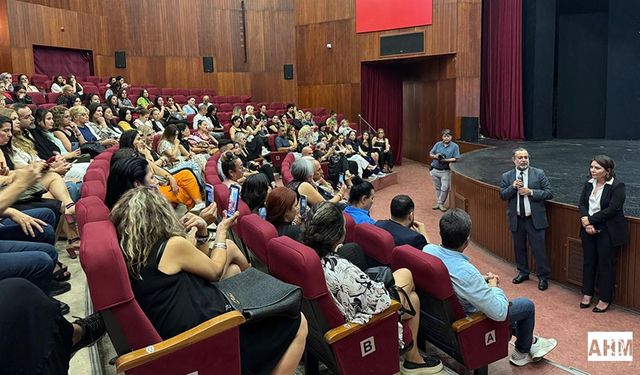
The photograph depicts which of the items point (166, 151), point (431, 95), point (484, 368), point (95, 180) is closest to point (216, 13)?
point (431, 95)

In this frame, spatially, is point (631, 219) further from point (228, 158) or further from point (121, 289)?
point (121, 289)

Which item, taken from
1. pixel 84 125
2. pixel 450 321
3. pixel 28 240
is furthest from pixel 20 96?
pixel 450 321

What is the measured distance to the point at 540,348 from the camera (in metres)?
2.32

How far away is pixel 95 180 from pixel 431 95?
7940 millimetres

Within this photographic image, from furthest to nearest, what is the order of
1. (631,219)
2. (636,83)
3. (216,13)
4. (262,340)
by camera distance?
1. (216,13)
2. (636,83)
3. (631,219)
4. (262,340)

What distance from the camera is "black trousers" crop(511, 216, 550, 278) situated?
11.1 ft

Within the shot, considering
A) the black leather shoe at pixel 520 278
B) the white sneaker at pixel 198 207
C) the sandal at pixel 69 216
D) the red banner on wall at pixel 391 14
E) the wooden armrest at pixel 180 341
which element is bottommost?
the black leather shoe at pixel 520 278

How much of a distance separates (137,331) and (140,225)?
284 mm

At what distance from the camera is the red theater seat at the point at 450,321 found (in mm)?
1927

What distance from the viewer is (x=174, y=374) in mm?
1371

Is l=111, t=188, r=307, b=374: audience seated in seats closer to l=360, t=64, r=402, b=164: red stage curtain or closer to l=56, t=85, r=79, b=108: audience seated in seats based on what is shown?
l=56, t=85, r=79, b=108: audience seated in seats

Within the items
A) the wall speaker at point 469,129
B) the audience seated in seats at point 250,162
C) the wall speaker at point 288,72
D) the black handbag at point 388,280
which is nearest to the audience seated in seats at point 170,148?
the audience seated in seats at point 250,162

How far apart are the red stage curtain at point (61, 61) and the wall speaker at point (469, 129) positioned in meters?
6.74

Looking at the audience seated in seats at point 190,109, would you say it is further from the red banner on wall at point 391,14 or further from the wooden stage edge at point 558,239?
the wooden stage edge at point 558,239
